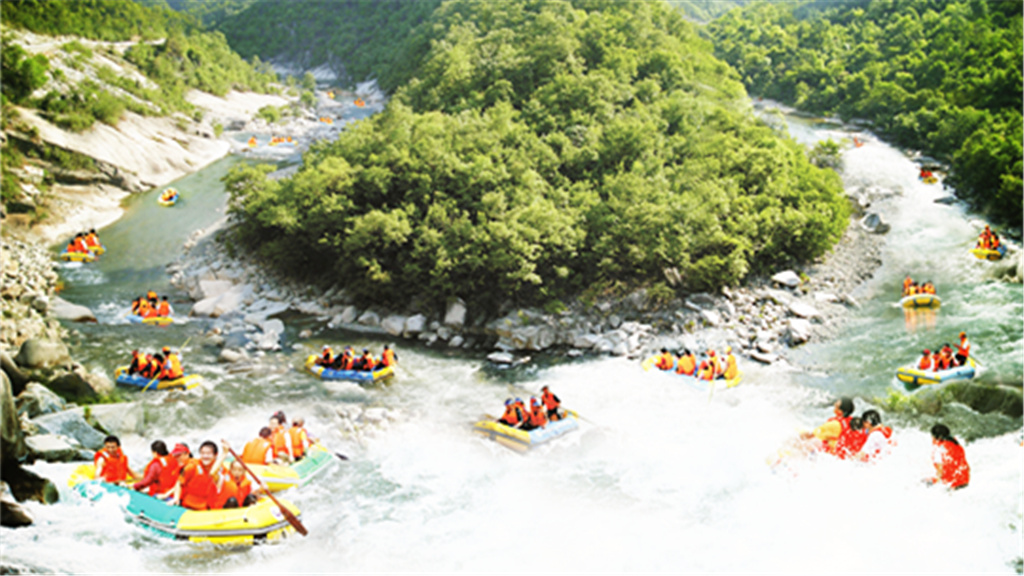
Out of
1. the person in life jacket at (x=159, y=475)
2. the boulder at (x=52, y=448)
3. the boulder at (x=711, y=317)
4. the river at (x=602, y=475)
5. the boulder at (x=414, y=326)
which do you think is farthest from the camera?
the boulder at (x=414, y=326)

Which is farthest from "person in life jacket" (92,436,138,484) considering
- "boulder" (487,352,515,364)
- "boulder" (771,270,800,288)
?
"boulder" (771,270,800,288)

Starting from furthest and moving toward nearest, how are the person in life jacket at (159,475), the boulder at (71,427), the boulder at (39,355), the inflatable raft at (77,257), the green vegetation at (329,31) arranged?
the green vegetation at (329,31) → the inflatable raft at (77,257) → the boulder at (39,355) → the boulder at (71,427) → the person in life jacket at (159,475)

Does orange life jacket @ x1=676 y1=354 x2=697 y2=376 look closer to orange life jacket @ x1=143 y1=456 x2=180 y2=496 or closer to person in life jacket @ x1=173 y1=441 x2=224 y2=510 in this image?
person in life jacket @ x1=173 y1=441 x2=224 y2=510

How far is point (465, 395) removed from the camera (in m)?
19.2

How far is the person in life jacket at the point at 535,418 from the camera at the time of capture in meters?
16.3

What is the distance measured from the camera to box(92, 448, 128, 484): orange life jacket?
13.0 metres

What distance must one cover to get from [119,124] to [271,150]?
14.7 meters

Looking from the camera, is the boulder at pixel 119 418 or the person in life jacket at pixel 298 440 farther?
the boulder at pixel 119 418

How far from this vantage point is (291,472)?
46.5 ft

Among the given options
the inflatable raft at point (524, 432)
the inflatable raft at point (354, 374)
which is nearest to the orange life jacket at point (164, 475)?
the inflatable raft at point (524, 432)

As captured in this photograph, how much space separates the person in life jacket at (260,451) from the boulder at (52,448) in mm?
3170

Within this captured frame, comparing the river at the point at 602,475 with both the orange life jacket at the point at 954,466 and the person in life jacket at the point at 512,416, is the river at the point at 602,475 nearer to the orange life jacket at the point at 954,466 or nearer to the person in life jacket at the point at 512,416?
the orange life jacket at the point at 954,466

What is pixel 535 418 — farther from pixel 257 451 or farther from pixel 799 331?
pixel 799 331

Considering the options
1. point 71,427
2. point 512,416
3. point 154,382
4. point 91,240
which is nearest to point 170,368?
point 154,382
